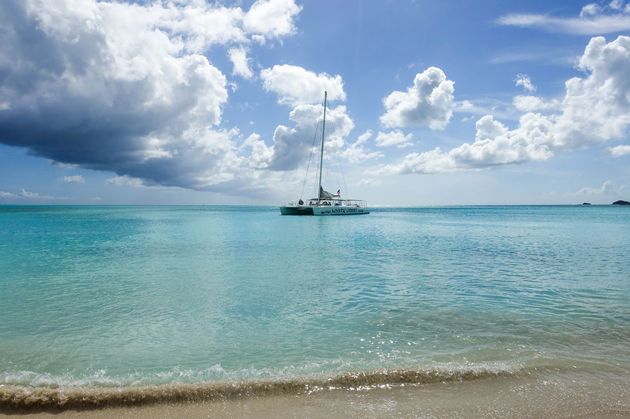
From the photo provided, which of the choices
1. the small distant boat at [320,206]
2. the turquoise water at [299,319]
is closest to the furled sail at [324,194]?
the small distant boat at [320,206]

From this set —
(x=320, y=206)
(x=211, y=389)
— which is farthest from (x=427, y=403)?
(x=320, y=206)

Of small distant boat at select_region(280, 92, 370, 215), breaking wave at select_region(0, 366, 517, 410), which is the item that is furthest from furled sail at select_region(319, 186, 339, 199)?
breaking wave at select_region(0, 366, 517, 410)

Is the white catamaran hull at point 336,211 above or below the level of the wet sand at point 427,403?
above

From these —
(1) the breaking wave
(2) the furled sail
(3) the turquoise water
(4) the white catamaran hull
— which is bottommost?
(3) the turquoise water

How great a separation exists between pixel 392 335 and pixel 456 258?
1636 centimetres

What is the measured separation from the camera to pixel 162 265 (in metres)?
20.3

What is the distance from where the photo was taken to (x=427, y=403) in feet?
17.5

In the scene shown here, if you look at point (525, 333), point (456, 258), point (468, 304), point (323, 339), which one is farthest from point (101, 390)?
point (456, 258)

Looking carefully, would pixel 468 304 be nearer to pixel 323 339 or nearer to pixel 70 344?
pixel 323 339

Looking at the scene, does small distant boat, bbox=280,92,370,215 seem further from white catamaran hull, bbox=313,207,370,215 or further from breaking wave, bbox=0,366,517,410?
breaking wave, bbox=0,366,517,410

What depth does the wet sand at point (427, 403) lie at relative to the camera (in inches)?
198

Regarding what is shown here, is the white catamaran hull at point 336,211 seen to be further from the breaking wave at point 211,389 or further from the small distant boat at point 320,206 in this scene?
the breaking wave at point 211,389

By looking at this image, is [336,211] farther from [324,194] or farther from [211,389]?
[211,389]

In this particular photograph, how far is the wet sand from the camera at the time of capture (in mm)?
5027
